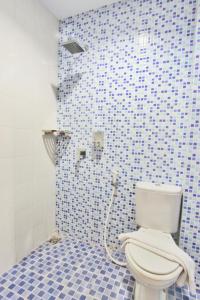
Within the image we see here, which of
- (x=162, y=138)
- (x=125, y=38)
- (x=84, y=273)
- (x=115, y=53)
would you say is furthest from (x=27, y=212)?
(x=125, y=38)

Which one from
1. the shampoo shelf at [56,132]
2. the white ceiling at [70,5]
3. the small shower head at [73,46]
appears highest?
the white ceiling at [70,5]

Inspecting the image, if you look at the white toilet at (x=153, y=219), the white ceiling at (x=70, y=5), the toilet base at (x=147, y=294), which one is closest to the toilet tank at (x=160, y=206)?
the white toilet at (x=153, y=219)

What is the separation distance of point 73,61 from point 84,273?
2.02 metres

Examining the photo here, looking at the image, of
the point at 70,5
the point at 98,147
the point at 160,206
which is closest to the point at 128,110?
the point at 98,147

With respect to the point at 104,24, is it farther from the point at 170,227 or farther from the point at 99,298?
the point at 99,298

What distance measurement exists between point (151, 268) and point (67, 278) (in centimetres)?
77

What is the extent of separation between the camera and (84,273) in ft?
4.77

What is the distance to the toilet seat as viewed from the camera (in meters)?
0.97

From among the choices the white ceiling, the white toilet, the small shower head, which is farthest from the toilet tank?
the white ceiling

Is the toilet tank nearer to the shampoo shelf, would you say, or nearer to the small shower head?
the shampoo shelf

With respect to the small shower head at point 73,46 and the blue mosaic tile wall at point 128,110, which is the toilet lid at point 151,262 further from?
the small shower head at point 73,46

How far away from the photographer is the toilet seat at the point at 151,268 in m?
0.97

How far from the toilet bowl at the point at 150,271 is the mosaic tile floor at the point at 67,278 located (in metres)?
0.23

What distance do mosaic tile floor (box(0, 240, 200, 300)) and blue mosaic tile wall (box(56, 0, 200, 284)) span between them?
278 millimetres
